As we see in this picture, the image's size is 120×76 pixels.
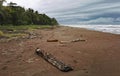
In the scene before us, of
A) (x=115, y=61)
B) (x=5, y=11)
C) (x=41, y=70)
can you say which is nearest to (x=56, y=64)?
(x=41, y=70)

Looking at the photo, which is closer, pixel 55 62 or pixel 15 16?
pixel 55 62

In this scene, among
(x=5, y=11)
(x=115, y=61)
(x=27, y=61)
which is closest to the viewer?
(x=115, y=61)

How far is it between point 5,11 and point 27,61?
4494 centimetres

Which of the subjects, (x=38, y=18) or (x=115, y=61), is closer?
(x=115, y=61)

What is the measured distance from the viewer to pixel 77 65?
11.9 metres

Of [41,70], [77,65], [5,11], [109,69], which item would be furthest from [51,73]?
[5,11]

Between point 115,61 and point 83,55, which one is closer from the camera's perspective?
point 115,61

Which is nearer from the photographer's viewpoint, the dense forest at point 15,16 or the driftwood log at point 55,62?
the driftwood log at point 55,62

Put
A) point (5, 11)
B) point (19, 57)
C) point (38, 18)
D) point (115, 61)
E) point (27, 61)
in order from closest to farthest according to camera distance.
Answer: point (115, 61), point (27, 61), point (19, 57), point (5, 11), point (38, 18)

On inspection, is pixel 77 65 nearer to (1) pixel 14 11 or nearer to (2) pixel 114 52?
(2) pixel 114 52

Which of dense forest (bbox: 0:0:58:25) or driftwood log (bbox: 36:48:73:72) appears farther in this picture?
dense forest (bbox: 0:0:58:25)

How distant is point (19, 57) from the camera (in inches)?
574

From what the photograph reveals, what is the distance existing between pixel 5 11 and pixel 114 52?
44.6 meters

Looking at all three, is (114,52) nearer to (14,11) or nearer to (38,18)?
(14,11)
